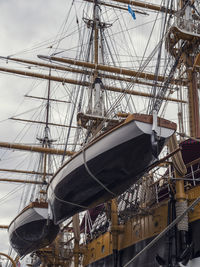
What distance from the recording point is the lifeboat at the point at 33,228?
14.4 metres

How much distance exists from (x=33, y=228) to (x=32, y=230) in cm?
18

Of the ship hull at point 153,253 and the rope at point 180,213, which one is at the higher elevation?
the rope at point 180,213

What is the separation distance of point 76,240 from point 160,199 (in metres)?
5.63

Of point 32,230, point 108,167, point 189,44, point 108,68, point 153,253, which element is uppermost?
point 108,68

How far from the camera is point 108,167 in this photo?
29.0ft

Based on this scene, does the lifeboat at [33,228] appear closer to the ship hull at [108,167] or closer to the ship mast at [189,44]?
the ship hull at [108,167]

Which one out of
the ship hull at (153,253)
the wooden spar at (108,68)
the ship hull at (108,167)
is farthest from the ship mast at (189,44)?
the ship hull at (108,167)

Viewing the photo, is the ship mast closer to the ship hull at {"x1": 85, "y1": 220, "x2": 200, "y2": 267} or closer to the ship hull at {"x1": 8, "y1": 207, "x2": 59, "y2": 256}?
the ship hull at {"x1": 85, "y1": 220, "x2": 200, "y2": 267}

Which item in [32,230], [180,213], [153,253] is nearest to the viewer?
[180,213]

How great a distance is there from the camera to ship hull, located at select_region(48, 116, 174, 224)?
8.38m

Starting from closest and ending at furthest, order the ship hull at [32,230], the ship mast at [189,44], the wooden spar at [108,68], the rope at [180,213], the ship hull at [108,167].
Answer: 1. the ship hull at [108,167]
2. the rope at [180,213]
3. the ship hull at [32,230]
4. the ship mast at [189,44]
5. the wooden spar at [108,68]

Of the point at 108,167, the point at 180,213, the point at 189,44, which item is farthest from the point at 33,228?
the point at 189,44

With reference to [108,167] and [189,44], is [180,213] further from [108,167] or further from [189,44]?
[189,44]

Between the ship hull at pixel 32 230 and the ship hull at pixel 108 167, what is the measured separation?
372 centimetres
